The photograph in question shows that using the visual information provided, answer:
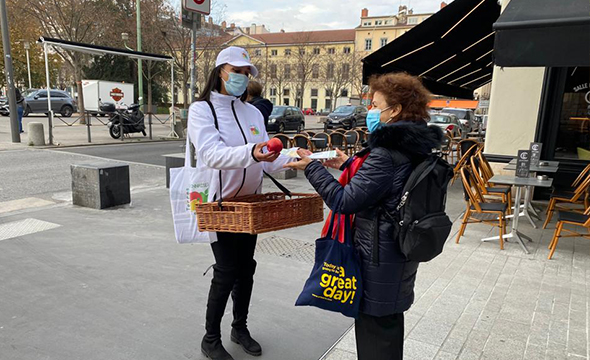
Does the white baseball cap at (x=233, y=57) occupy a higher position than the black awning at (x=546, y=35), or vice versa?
the black awning at (x=546, y=35)

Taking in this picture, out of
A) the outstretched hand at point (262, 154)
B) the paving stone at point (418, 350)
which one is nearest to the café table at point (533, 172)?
the paving stone at point (418, 350)

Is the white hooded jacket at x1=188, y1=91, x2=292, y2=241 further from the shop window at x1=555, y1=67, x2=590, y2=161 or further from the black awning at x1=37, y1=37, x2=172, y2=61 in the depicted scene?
the black awning at x1=37, y1=37, x2=172, y2=61

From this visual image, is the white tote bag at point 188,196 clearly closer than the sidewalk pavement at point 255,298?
Yes

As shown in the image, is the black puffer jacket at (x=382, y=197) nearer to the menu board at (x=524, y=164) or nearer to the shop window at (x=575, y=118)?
the menu board at (x=524, y=164)

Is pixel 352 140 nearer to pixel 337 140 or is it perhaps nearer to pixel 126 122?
pixel 337 140

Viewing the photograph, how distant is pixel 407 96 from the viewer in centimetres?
192

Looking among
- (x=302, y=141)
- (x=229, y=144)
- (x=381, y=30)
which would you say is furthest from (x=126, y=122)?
(x=381, y=30)

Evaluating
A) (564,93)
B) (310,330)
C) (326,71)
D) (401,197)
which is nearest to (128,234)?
(310,330)

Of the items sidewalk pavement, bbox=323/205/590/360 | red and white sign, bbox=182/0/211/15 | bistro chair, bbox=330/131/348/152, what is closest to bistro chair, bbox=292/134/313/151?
bistro chair, bbox=330/131/348/152

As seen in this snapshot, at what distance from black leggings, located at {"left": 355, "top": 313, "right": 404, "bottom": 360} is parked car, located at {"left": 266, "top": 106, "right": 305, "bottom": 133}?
64.8ft

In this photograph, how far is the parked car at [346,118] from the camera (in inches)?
962

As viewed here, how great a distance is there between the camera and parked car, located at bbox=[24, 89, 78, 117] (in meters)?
23.9

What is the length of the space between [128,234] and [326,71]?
5639 cm

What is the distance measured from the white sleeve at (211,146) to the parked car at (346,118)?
21663mm
